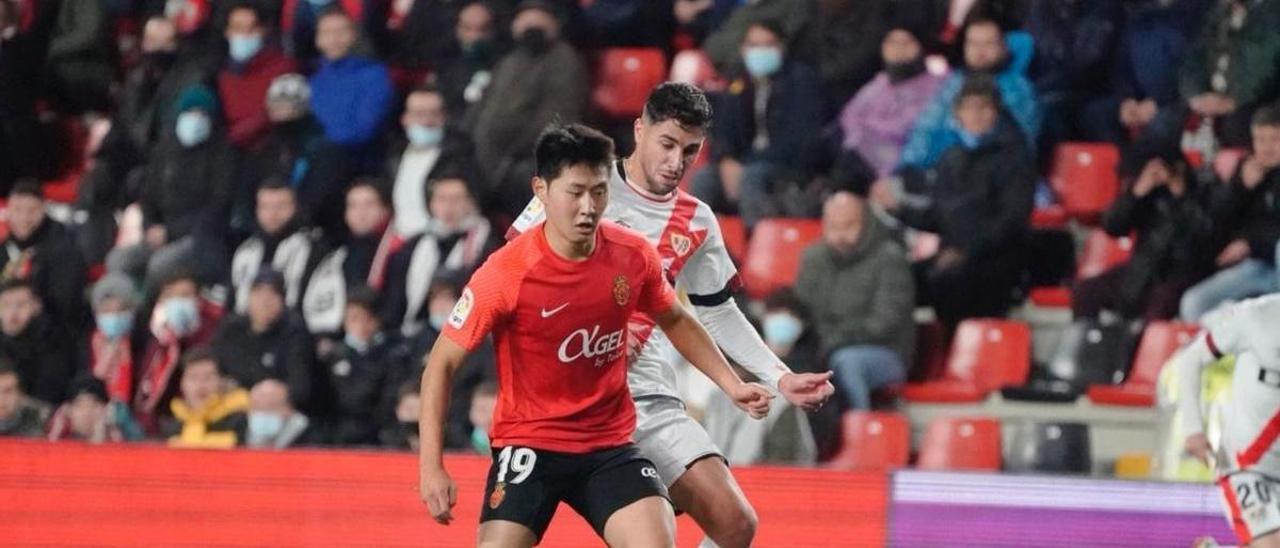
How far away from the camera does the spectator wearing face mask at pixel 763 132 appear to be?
11914mm

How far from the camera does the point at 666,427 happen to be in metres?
6.79

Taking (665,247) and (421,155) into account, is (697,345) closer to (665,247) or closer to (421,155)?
(665,247)

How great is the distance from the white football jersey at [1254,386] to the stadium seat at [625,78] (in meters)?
5.58

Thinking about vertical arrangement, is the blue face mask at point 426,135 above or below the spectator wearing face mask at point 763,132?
below

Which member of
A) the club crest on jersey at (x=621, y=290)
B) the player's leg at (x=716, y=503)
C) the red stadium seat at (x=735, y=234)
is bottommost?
the red stadium seat at (x=735, y=234)

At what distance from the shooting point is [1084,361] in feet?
36.2

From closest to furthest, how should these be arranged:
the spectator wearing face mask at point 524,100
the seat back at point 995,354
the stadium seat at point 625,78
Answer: the seat back at point 995,354
the spectator wearing face mask at point 524,100
the stadium seat at point 625,78

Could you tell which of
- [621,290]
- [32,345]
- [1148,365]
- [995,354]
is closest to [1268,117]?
[1148,365]

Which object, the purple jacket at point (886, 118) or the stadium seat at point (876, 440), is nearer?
the stadium seat at point (876, 440)

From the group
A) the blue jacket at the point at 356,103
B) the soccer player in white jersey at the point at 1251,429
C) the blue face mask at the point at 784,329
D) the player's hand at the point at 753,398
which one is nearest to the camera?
the player's hand at the point at 753,398

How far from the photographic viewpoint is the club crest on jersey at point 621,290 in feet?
20.3

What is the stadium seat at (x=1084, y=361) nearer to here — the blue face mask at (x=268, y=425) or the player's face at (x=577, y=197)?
the blue face mask at (x=268, y=425)

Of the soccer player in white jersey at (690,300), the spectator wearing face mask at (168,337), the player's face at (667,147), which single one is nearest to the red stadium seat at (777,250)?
the spectator wearing face mask at (168,337)

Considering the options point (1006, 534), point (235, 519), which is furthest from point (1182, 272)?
point (235, 519)
